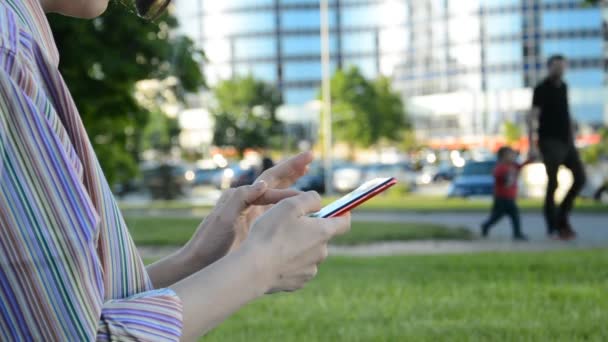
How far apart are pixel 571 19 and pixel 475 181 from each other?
68.5 meters

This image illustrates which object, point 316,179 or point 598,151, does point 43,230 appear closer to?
point 598,151

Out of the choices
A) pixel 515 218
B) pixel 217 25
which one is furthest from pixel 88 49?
pixel 217 25

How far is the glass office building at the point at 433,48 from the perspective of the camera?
93.6 meters

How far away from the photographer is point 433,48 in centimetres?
9662

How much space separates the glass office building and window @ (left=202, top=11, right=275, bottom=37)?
106 mm

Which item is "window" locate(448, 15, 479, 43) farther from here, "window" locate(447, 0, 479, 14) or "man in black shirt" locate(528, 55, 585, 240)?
"man in black shirt" locate(528, 55, 585, 240)

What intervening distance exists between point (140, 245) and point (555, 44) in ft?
285

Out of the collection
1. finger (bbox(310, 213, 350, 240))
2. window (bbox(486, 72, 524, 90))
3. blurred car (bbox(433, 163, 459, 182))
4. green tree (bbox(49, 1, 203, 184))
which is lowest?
blurred car (bbox(433, 163, 459, 182))

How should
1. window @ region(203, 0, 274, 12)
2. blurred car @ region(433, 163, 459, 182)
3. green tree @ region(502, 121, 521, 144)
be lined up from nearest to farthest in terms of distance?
1. blurred car @ region(433, 163, 459, 182)
2. green tree @ region(502, 121, 521, 144)
3. window @ region(203, 0, 274, 12)

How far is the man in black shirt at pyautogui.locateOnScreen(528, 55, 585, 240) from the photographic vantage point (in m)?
9.91

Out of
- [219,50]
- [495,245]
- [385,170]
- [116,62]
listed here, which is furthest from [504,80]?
[495,245]

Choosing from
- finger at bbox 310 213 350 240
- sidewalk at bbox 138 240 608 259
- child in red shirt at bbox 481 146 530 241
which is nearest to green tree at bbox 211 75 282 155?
child in red shirt at bbox 481 146 530 241

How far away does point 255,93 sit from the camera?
250ft

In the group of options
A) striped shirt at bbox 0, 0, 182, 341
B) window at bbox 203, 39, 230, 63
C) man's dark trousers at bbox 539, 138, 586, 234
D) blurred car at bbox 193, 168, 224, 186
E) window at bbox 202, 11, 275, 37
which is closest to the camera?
striped shirt at bbox 0, 0, 182, 341
